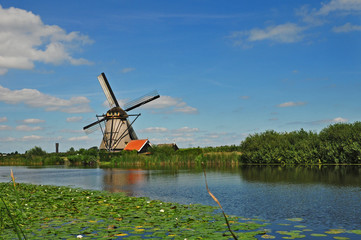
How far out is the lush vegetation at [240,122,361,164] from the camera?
40.6 metres

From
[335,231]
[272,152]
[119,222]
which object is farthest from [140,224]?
[272,152]

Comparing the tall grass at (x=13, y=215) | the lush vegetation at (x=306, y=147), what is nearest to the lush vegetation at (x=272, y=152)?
the lush vegetation at (x=306, y=147)

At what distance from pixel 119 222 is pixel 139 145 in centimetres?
5245

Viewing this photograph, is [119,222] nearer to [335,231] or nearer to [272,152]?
[335,231]

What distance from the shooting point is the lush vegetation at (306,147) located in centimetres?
4056

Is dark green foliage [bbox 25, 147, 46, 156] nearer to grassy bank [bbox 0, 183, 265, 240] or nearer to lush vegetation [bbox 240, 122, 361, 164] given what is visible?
lush vegetation [bbox 240, 122, 361, 164]

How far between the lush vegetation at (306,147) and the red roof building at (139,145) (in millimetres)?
19055

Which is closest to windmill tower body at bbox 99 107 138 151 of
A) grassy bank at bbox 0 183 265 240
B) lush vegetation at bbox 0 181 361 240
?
grassy bank at bbox 0 183 265 240

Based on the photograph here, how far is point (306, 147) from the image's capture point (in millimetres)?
44312

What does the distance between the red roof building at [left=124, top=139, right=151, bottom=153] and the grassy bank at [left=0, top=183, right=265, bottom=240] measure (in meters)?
47.8

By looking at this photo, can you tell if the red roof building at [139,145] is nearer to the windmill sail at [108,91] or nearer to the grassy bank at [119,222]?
the windmill sail at [108,91]

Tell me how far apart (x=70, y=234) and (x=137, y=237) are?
166 cm

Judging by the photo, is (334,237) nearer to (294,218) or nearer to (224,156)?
(294,218)

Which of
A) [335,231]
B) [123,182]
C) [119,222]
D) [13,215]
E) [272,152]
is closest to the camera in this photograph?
[335,231]
